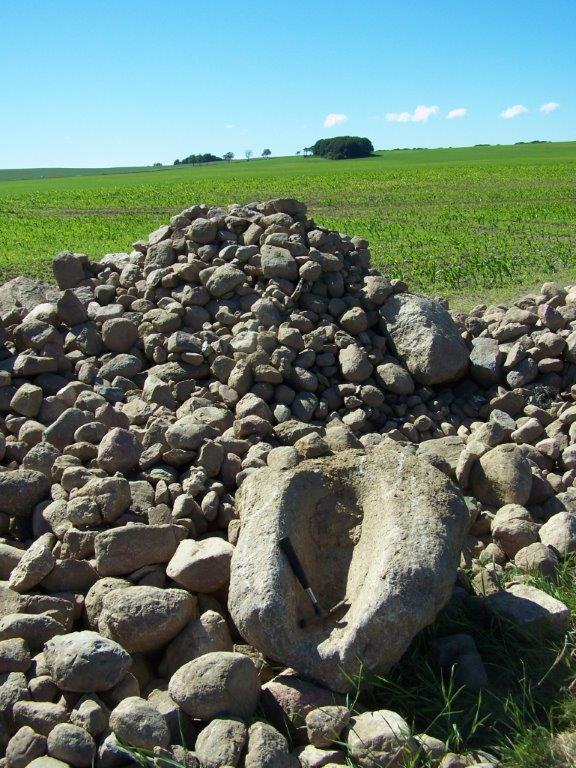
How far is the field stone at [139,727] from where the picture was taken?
318cm

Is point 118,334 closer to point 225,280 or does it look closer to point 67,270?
point 225,280

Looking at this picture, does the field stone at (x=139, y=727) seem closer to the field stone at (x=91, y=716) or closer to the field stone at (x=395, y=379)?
the field stone at (x=91, y=716)

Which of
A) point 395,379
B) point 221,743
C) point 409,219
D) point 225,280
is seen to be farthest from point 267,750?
point 409,219

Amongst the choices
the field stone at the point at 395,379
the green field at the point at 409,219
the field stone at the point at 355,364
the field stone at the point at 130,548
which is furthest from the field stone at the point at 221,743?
the green field at the point at 409,219

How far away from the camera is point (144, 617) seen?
3836mm

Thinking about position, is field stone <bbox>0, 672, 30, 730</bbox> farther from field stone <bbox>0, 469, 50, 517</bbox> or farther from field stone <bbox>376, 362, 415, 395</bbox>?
field stone <bbox>376, 362, 415, 395</bbox>

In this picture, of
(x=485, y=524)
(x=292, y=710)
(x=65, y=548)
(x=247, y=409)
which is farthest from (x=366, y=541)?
(x=247, y=409)

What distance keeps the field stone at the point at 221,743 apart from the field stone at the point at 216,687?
81 mm

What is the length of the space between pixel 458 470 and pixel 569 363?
8.27ft

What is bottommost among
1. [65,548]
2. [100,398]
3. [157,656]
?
[157,656]

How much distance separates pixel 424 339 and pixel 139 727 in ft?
16.1

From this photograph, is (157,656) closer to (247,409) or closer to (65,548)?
(65,548)

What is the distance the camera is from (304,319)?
7.24m

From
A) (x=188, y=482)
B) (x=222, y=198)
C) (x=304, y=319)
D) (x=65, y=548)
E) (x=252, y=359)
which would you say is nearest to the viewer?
(x=65, y=548)
